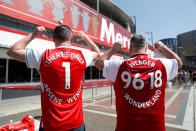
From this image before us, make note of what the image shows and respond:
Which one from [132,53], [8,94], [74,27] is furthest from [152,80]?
[74,27]

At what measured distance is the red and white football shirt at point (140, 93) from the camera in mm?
1521

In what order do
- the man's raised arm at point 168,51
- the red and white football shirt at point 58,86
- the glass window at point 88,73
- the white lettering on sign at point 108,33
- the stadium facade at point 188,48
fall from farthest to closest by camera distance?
the stadium facade at point 188,48, the white lettering on sign at point 108,33, the glass window at point 88,73, the man's raised arm at point 168,51, the red and white football shirt at point 58,86

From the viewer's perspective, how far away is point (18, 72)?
812cm

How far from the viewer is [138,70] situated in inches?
61.7

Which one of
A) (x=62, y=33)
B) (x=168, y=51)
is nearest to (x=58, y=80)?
(x=62, y=33)

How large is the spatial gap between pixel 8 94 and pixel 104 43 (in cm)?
1020

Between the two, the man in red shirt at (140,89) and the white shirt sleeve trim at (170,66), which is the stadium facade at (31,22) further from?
the man in red shirt at (140,89)

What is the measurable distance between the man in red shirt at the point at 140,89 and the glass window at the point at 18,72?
26.4 feet

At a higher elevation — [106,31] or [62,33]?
[106,31]

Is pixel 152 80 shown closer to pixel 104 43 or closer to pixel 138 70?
pixel 138 70

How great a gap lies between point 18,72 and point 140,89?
8.47m

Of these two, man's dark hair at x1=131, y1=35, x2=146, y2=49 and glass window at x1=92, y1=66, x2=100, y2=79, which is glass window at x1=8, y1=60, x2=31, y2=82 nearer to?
glass window at x1=92, y1=66, x2=100, y2=79

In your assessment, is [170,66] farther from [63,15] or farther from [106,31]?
[106,31]

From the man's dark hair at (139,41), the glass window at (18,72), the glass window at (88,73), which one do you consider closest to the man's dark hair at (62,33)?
the man's dark hair at (139,41)
